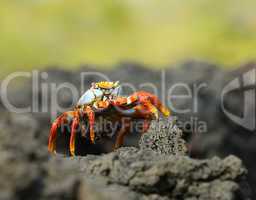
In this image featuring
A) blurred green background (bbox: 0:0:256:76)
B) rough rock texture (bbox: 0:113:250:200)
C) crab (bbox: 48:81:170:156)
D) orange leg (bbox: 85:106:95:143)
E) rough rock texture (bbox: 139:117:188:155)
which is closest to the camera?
rough rock texture (bbox: 0:113:250:200)

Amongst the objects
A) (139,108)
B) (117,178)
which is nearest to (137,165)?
(117,178)

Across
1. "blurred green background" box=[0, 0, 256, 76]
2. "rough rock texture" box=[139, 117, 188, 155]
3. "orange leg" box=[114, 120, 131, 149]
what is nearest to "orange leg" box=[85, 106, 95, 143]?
"orange leg" box=[114, 120, 131, 149]

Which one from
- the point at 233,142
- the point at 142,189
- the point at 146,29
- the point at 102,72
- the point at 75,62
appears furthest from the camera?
the point at 146,29

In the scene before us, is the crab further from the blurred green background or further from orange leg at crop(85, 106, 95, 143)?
the blurred green background

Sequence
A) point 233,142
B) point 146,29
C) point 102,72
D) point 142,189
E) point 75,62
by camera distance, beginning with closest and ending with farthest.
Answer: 1. point 142,189
2. point 233,142
3. point 102,72
4. point 75,62
5. point 146,29

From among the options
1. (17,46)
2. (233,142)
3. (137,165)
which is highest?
(17,46)

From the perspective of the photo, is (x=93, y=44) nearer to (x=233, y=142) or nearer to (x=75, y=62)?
(x=75, y=62)

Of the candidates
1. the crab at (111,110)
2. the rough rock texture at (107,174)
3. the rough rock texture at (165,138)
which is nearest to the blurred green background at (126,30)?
the crab at (111,110)

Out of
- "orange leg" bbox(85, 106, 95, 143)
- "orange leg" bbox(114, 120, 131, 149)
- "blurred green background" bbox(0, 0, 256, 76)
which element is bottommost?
"orange leg" bbox(114, 120, 131, 149)
